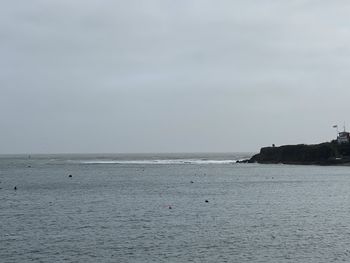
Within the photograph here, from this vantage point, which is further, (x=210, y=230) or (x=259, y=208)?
(x=259, y=208)

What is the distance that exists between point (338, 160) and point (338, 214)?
440 ft

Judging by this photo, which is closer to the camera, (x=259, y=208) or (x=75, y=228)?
(x=75, y=228)

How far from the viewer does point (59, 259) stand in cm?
3794

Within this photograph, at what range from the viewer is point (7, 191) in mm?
99625

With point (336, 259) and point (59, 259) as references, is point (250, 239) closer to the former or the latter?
point (336, 259)

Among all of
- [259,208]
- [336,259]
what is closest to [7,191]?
[259,208]

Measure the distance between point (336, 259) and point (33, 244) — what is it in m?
21.2

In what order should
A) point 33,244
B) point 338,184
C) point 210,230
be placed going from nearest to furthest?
point 33,244 < point 210,230 < point 338,184

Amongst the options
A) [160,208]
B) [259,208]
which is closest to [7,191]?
[160,208]

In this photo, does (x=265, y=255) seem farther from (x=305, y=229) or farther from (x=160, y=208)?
(x=160, y=208)

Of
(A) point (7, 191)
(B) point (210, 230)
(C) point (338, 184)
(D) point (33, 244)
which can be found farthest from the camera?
(C) point (338, 184)

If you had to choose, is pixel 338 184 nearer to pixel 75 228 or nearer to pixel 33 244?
pixel 75 228

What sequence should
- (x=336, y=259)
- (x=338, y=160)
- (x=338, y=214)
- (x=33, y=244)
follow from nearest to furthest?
(x=336, y=259), (x=33, y=244), (x=338, y=214), (x=338, y=160)

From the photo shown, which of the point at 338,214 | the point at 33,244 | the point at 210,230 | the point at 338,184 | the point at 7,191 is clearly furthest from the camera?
the point at 338,184
